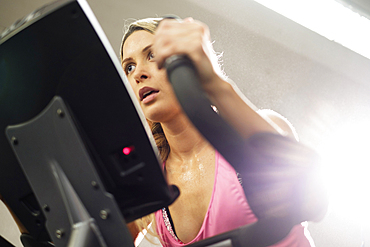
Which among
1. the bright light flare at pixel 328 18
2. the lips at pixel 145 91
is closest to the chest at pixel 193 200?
the lips at pixel 145 91

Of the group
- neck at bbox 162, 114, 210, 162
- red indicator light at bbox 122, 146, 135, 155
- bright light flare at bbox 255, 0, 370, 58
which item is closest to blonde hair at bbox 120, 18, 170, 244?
neck at bbox 162, 114, 210, 162

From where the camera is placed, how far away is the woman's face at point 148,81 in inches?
34.1

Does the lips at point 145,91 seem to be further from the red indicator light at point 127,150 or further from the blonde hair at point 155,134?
the red indicator light at point 127,150

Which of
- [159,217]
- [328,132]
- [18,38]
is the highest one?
[18,38]

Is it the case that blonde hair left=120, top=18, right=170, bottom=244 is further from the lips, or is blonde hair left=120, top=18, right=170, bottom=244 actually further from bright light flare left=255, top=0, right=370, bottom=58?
bright light flare left=255, top=0, right=370, bottom=58

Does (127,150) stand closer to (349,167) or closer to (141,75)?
(141,75)

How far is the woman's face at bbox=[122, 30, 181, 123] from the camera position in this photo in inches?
34.1

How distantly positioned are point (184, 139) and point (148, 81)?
0.74 ft

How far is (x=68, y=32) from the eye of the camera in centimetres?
35

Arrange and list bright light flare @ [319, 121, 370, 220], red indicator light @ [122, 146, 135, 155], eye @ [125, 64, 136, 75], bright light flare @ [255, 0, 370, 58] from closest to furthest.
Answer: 1. red indicator light @ [122, 146, 135, 155]
2. eye @ [125, 64, 136, 75]
3. bright light flare @ [255, 0, 370, 58]
4. bright light flare @ [319, 121, 370, 220]

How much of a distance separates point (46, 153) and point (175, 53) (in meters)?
0.22

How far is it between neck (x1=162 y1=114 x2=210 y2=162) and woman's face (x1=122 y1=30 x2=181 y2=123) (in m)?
0.04

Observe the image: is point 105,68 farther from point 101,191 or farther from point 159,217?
point 159,217

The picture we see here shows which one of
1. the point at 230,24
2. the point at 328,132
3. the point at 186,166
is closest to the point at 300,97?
the point at 328,132
